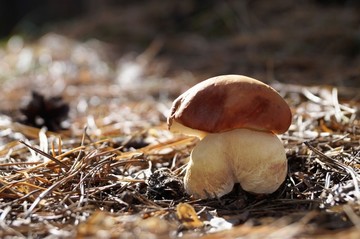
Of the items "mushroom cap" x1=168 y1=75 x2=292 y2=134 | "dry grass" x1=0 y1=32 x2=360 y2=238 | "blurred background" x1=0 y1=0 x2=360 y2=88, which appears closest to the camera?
"dry grass" x1=0 y1=32 x2=360 y2=238

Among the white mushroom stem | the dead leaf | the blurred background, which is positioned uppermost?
the blurred background

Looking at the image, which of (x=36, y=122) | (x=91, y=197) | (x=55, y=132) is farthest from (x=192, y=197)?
(x=36, y=122)

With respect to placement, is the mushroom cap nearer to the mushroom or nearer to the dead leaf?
the mushroom

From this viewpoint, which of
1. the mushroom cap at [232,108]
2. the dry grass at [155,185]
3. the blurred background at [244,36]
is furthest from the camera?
Result: the blurred background at [244,36]

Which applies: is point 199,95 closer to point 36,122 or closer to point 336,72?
point 36,122

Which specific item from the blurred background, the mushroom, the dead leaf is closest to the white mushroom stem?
the mushroom

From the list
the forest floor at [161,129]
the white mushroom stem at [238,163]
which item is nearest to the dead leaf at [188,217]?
the forest floor at [161,129]

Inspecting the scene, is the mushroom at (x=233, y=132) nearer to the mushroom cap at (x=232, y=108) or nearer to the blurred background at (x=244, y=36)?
the mushroom cap at (x=232, y=108)
